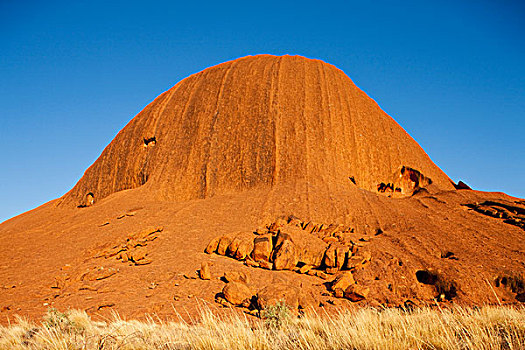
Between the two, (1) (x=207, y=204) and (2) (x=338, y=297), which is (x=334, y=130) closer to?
(1) (x=207, y=204)

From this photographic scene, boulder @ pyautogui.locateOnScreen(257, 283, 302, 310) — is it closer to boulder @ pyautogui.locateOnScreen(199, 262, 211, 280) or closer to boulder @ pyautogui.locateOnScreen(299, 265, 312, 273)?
boulder @ pyautogui.locateOnScreen(299, 265, 312, 273)

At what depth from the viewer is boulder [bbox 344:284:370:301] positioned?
33.2ft

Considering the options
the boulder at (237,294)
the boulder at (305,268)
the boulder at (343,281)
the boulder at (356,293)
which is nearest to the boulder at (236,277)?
the boulder at (237,294)

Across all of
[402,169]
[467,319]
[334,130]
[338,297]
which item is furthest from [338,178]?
[467,319]

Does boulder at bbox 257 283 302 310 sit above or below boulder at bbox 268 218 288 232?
below

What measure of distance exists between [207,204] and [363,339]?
14.3 m

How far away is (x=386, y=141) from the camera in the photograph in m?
23.8

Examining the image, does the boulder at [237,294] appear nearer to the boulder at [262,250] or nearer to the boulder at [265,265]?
the boulder at [265,265]

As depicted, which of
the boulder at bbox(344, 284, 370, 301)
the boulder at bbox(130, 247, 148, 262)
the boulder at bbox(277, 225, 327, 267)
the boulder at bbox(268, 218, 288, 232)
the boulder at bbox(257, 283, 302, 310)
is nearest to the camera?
the boulder at bbox(257, 283, 302, 310)

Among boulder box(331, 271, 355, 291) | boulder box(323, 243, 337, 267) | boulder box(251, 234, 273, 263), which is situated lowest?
boulder box(331, 271, 355, 291)

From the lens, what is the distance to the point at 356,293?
10148 millimetres

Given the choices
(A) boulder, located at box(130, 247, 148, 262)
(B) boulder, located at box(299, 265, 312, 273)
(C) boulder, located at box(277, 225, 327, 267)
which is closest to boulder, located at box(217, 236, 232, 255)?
(C) boulder, located at box(277, 225, 327, 267)

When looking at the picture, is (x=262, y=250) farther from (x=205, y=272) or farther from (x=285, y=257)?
(x=205, y=272)

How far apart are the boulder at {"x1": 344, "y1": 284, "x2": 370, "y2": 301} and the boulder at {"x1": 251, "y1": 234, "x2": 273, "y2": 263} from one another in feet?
10.1
